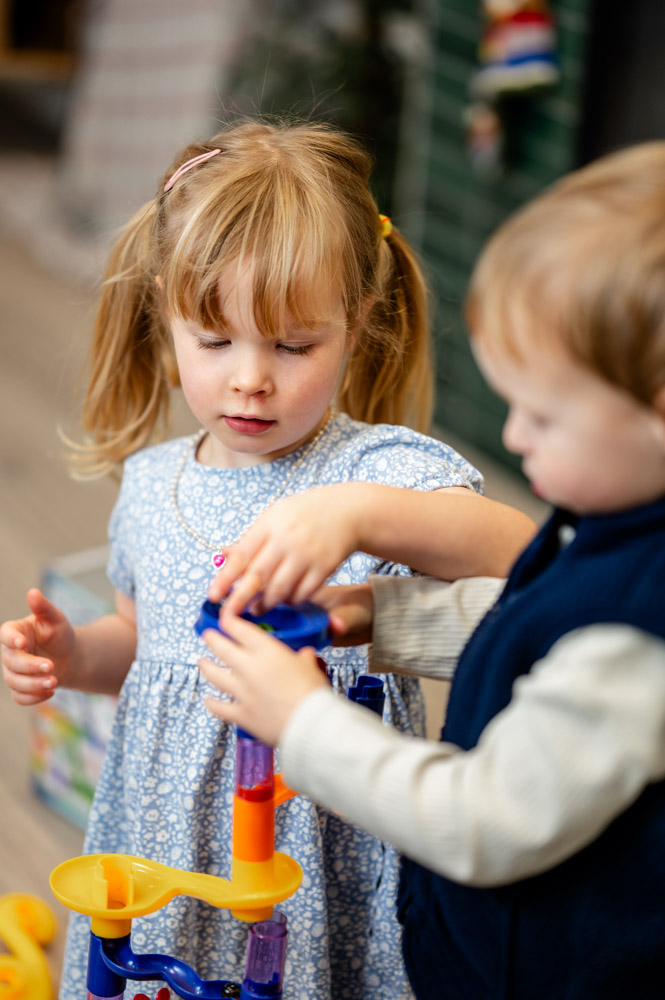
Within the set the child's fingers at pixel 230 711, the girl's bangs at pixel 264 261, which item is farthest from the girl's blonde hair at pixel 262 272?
the child's fingers at pixel 230 711

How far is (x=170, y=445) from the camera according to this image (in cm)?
109

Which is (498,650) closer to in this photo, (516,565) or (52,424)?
(516,565)

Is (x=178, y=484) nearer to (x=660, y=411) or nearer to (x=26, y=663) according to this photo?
(x=26, y=663)

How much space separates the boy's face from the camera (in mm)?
567

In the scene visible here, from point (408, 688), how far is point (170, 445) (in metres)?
0.33

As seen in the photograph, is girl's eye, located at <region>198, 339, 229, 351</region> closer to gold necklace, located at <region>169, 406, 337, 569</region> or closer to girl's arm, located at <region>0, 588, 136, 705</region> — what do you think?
gold necklace, located at <region>169, 406, 337, 569</region>

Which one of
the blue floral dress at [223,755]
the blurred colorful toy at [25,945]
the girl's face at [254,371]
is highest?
the girl's face at [254,371]

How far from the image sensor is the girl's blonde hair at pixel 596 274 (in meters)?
0.54

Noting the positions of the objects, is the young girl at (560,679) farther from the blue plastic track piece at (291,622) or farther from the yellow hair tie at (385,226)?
the yellow hair tie at (385,226)

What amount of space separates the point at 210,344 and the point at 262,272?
0.26ft

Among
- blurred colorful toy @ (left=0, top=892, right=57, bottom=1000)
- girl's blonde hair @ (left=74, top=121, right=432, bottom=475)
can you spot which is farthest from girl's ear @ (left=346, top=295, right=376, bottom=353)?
blurred colorful toy @ (left=0, top=892, right=57, bottom=1000)

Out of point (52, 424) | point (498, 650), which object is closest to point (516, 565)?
point (498, 650)

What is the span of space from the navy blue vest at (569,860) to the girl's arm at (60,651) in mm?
384

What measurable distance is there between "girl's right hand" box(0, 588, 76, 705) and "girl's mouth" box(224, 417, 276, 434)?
214mm
